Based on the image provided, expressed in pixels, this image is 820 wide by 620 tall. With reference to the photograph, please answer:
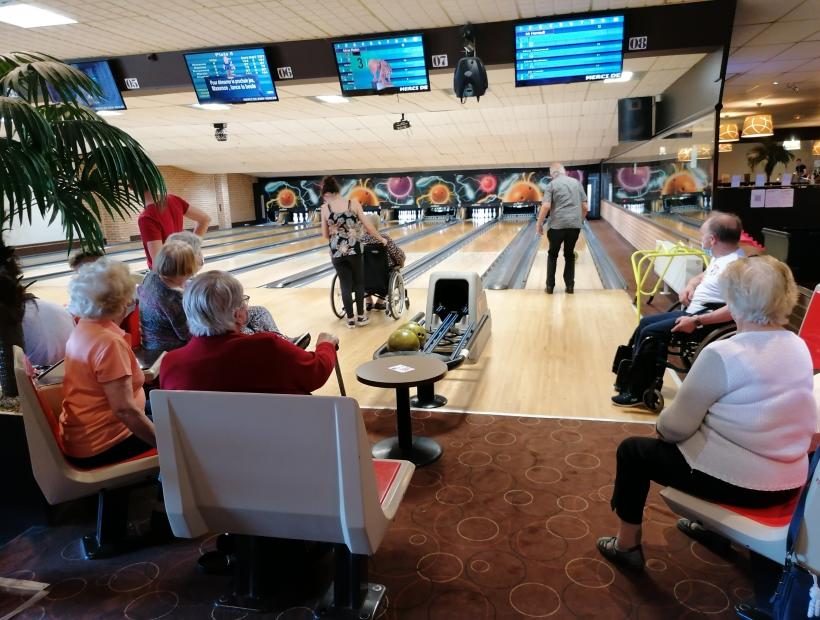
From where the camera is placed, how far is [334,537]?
1.47 metres

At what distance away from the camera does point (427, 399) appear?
10.7 feet

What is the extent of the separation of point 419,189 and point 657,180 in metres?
12.3

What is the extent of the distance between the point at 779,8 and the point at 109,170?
444 centimetres

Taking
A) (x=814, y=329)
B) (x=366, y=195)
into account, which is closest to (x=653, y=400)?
(x=814, y=329)

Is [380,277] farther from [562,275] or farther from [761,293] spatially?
[761,293]

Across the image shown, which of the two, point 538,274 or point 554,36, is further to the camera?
point 538,274

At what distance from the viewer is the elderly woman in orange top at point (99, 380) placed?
182 cm

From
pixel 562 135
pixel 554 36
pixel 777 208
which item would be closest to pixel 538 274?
pixel 777 208

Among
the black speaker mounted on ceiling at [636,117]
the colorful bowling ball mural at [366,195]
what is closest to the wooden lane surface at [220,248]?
the colorful bowling ball mural at [366,195]

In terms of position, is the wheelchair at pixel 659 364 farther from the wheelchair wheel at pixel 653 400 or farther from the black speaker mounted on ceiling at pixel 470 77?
the black speaker mounted on ceiling at pixel 470 77

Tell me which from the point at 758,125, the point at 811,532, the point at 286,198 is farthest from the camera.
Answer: the point at 286,198

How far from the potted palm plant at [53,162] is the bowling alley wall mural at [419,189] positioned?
17.3 metres

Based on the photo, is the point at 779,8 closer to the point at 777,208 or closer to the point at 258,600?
the point at 777,208

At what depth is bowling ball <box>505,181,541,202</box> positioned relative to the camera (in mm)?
18766
